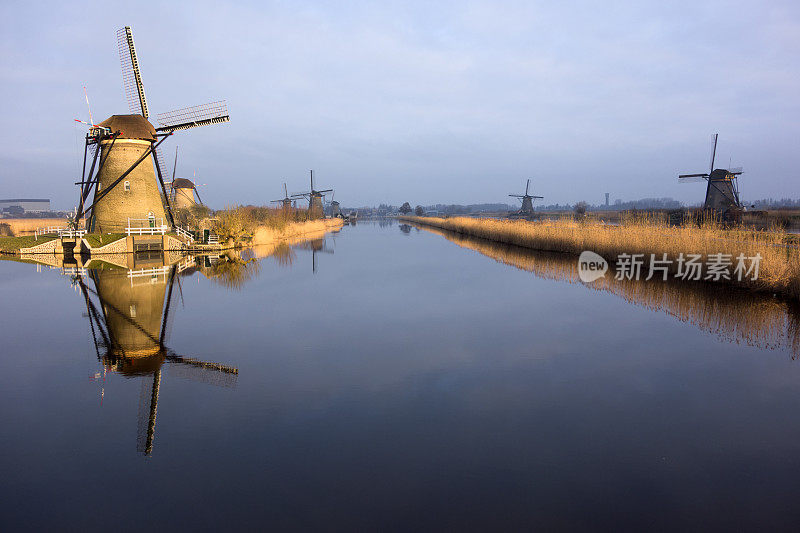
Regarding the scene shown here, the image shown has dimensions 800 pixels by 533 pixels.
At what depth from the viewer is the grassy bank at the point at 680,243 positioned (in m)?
11.2

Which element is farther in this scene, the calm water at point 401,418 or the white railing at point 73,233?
the white railing at point 73,233

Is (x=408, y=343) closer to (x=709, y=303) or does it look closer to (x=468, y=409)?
(x=468, y=409)

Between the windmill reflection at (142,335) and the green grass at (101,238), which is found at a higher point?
the green grass at (101,238)

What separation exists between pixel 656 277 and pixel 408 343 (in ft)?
36.1

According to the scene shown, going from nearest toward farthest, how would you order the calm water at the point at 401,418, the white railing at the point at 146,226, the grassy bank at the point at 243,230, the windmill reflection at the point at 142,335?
the calm water at the point at 401,418
the windmill reflection at the point at 142,335
the white railing at the point at 146,226
the grassy bank at the point at 243,230

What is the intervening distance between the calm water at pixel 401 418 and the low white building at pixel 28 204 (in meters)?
182

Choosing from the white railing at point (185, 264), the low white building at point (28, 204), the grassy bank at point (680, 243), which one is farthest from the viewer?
the low white building at point (28, 204)

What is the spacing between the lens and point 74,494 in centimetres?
347

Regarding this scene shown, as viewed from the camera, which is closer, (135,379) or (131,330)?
(135,379)

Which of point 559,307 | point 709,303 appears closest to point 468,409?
point 559,307

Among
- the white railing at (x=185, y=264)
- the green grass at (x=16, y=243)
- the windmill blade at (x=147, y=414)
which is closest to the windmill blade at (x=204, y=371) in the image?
the windmill blade at (x=147, y=414)

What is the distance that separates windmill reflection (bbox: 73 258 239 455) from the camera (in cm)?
571

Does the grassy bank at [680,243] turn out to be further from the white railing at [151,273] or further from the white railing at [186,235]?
the white railing at [186,235]

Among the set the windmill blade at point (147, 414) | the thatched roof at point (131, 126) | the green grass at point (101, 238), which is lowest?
the windmill blade at point (147, 414)
